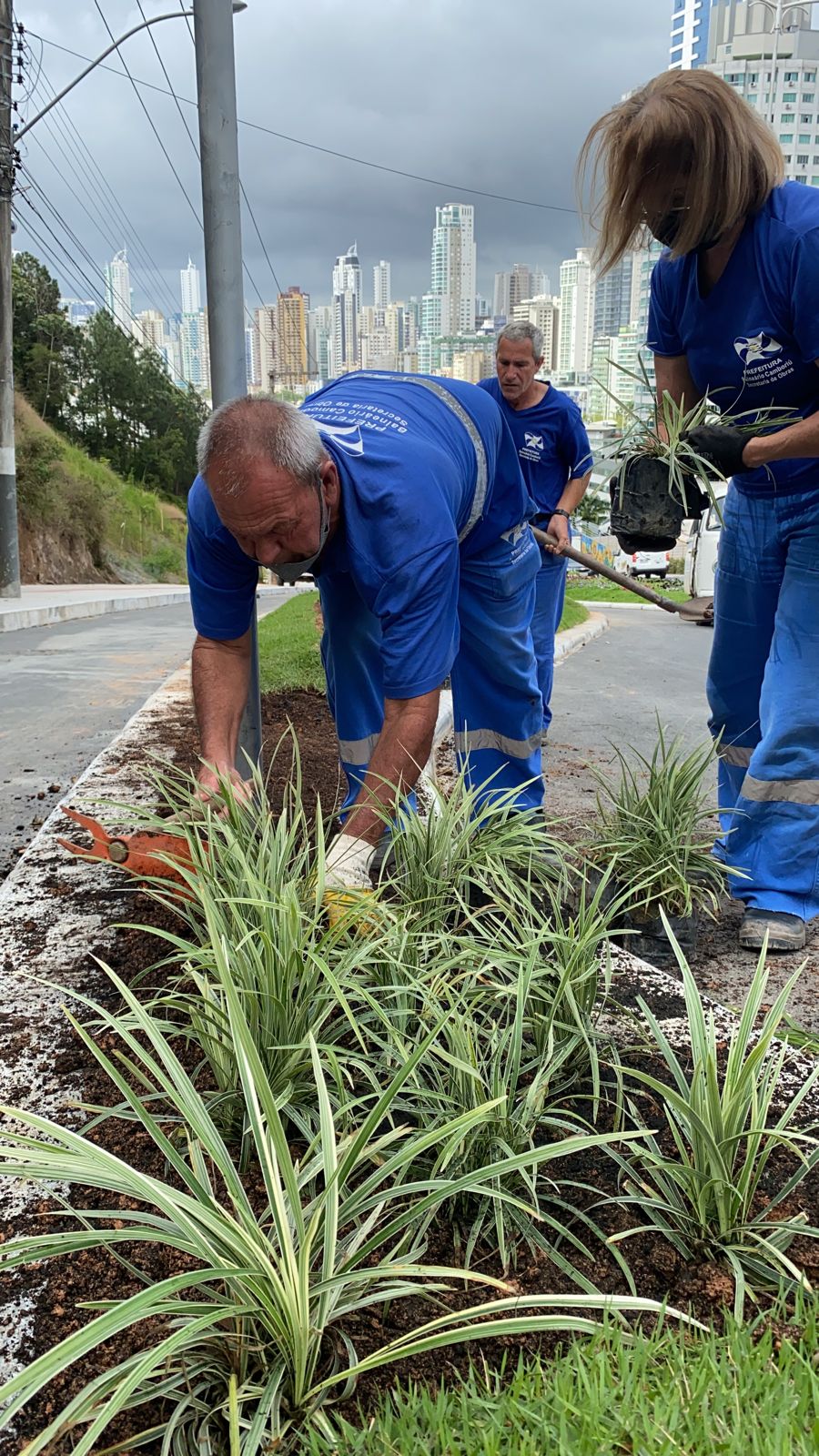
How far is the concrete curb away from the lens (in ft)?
31.1

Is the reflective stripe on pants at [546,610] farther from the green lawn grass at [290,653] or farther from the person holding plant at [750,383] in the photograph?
the person holding plant at [750,383]

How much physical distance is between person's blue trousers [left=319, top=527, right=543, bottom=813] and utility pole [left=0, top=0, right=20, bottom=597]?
14.4 metres

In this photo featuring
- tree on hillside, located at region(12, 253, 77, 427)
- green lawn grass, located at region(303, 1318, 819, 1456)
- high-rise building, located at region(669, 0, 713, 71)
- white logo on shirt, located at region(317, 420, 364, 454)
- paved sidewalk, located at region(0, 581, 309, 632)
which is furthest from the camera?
high-rise building, located at region(669, 0, 713, 71)

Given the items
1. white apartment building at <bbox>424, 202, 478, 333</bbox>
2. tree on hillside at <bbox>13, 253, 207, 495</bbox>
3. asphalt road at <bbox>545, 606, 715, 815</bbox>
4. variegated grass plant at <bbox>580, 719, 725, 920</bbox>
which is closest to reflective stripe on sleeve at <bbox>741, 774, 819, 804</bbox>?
variegated grass plant at <bbox>580, 719, 725, 920</bbox>

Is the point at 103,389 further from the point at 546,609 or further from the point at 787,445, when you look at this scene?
the point at 787,445

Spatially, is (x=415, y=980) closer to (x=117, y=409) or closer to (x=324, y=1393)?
(x=324, y=1393)

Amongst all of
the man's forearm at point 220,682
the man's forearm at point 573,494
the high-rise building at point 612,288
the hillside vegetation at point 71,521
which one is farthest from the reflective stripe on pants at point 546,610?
the hillside vegetation at point 71,521

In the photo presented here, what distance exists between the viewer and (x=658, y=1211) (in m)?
1.70

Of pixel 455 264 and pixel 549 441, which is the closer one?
pixel 549 441

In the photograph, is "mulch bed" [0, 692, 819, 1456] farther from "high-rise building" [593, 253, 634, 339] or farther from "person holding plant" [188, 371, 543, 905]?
"high-rise building" [593, 253, 634, 339]


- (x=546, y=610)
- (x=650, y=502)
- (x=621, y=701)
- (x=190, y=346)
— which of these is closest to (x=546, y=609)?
(x=546, y=610)

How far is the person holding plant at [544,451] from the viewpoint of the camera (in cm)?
522

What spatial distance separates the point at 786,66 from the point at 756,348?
205 feet

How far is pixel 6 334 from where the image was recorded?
54.0ft
